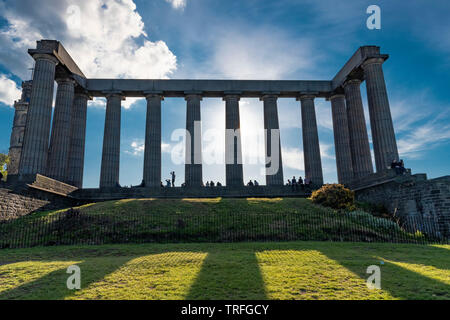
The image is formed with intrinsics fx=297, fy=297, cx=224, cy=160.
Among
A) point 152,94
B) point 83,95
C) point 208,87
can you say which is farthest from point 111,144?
point 208,87

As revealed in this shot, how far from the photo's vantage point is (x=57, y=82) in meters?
34.6

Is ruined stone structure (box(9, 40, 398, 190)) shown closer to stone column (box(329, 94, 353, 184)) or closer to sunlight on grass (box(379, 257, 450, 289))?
stone column (box(329, 94, 353, 184))

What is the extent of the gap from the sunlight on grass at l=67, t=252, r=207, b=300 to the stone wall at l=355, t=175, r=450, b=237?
16484 millimetres

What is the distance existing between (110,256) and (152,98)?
29279 mm

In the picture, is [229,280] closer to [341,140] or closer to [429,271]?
[429,271]

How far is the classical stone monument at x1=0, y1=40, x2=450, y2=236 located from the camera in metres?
29.1

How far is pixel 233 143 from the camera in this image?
36.7 meters

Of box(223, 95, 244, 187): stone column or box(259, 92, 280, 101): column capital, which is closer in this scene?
box(223, 95, 244, 187): stone column

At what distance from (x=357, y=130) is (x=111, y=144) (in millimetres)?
30195

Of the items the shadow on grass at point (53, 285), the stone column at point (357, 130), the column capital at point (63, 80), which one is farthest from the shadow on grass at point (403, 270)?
the column capital at point (63, 80)

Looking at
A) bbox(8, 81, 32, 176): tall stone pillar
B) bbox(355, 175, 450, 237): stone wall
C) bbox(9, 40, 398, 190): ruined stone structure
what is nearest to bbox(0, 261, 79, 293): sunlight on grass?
bbox(355, 175, 450, 237): stone wall

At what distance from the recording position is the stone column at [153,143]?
35.3 m
